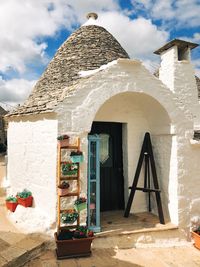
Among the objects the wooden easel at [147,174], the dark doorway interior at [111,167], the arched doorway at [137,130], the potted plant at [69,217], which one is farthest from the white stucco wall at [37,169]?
the wooden easel at [147,174]

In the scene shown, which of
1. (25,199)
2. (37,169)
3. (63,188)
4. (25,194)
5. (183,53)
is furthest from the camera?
(183,53)

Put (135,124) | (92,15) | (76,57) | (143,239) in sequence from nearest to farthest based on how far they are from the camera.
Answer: (143,239) < (135,124) < (76,57) < (92,15)

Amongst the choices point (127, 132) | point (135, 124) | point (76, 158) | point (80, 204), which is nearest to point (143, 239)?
point (80, 204)

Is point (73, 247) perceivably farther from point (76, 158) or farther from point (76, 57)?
point (76, 57)

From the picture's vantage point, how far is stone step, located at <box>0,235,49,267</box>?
4.06 m

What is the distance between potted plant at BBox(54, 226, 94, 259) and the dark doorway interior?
1858mm

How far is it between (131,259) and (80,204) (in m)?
1.41

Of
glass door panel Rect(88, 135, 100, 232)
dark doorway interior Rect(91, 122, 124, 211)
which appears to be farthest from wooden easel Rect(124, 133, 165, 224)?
glass door panel Rect(88, 135, 100, 232)

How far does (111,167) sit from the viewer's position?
6398mm

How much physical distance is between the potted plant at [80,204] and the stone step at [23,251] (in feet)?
2.99

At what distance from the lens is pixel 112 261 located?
4.39 m

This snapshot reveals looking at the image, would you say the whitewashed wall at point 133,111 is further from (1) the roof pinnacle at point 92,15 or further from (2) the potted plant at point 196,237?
(1) the roof pinnacle at point 92,15

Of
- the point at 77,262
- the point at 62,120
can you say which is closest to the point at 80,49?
the point at 62,120

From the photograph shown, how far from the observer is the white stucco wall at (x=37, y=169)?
484 centimetres
